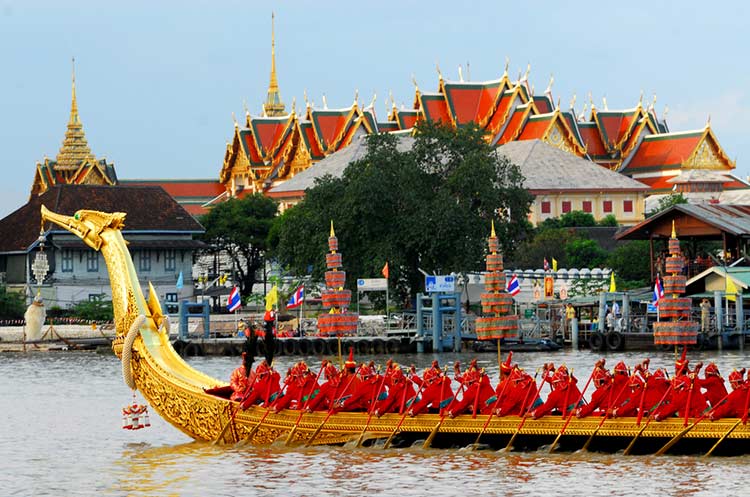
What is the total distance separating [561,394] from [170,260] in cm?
4526

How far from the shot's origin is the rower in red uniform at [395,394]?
23.1m

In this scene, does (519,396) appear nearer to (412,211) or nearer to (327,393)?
(327,393)

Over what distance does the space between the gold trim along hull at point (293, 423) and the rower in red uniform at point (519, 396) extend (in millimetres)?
138

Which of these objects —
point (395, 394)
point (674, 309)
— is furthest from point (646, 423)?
point (674, 309)

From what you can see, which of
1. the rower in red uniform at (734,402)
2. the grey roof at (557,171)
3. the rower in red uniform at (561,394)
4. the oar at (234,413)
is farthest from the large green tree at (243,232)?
the rower in red uniform at (734,402)

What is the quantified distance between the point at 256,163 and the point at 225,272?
2709 centimetres

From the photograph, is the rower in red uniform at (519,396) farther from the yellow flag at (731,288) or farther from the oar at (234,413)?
the yellow flag at (731,288)

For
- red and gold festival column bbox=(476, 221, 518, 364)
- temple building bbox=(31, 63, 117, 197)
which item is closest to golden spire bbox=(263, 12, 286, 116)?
temple building bbox=(31, 63, 117, 197)

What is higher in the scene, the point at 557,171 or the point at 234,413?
the point at 557,171

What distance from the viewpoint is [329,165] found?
8806 cm

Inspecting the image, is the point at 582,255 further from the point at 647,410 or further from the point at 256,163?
the point at 647,410

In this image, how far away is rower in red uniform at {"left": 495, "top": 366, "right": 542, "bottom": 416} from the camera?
22281 mm

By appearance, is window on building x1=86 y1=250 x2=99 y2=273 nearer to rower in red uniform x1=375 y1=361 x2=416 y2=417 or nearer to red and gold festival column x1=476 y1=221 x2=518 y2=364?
red and gold festival column x1=476 y1=221 x2=518 y2=364

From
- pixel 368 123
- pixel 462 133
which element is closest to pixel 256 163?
pixel 368 123
